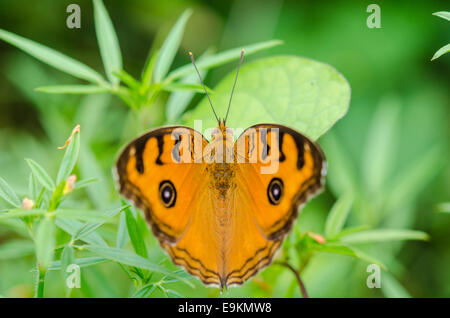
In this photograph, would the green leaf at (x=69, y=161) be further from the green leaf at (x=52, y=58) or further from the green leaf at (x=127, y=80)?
the green leaf at (x=52, y=58)

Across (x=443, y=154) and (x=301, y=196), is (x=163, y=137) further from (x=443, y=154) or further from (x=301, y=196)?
(x=443, y=154)

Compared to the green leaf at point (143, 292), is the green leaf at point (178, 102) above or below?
above

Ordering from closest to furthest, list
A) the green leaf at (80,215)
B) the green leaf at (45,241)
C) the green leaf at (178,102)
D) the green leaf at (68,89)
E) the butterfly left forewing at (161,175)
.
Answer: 1. the green leaf at (45,241)
2. the green leaf at (80,215)
3. the butterfly left forewing at (161,175)
4. the green leaf at (68,89)
5. the green leaf at (178,102)

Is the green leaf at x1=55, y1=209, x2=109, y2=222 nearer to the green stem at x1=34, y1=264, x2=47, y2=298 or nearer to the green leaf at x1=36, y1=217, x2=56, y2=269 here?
the green leaf at x1=36, y1=217, x2=56, y2=269

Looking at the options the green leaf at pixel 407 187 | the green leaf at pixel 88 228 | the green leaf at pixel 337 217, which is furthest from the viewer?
the green leaf at pixel 407 187

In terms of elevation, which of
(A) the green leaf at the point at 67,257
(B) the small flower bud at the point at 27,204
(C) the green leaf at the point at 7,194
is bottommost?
(A) the green leaf at the point at 67,257

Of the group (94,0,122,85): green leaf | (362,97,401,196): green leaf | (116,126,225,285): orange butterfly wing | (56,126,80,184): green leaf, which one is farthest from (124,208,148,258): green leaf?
(362,97,401,196): green leaf

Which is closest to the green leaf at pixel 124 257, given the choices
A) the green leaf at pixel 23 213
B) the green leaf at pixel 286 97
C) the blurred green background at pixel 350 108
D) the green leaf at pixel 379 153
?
the green leaf at pixel 23 213
